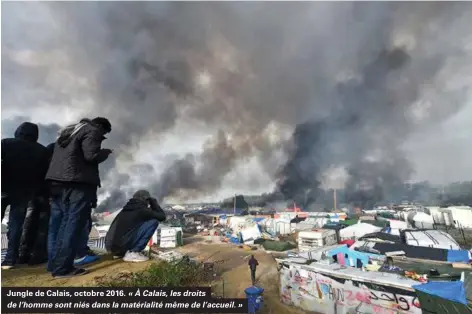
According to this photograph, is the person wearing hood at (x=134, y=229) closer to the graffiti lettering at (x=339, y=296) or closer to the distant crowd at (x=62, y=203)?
the distant crowd at (x=62, y=203)

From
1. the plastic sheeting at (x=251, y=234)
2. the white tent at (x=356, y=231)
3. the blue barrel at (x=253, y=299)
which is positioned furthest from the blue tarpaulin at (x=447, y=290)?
the plastic sheeting at (x=251, y=234)

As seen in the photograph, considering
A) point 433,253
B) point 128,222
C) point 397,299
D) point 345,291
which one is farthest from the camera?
point 433,253

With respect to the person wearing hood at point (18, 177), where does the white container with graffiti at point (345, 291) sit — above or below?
below

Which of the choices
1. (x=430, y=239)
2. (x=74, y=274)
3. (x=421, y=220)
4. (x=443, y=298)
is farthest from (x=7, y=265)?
(x=421, y=220)

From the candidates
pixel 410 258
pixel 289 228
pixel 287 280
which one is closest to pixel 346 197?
pixel 289 228

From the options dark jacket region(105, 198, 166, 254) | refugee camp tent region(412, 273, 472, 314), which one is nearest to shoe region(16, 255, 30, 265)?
dark jacket region(105, 198, 166, 254)

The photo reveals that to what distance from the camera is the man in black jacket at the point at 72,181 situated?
3211mm

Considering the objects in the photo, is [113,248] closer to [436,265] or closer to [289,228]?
[436,265]

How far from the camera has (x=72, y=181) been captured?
3.22 m

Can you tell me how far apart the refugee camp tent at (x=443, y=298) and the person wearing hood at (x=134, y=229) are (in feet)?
14.8

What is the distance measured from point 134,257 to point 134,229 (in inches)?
16.3

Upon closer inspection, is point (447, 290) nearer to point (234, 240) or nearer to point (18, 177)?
point (18, 177)

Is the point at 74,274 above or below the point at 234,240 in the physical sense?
above

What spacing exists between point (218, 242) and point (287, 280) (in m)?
19.5
